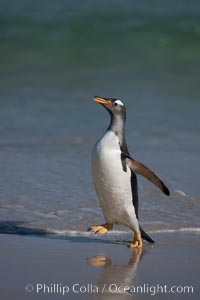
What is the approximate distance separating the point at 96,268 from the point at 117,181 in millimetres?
1134

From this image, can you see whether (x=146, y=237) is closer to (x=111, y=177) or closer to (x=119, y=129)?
(x=111, y=177)

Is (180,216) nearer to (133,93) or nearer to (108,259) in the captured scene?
(108,259)

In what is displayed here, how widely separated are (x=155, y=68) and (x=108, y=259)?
31.8 feet

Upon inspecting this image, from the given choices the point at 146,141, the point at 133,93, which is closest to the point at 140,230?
the point at 146,141

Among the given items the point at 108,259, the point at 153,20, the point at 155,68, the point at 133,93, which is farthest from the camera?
the point at 153,20

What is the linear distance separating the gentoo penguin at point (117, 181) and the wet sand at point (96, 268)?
14cm

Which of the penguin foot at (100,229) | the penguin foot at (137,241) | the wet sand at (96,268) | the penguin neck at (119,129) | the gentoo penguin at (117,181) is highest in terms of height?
the penguin neck at (119,129)

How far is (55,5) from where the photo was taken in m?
17.5

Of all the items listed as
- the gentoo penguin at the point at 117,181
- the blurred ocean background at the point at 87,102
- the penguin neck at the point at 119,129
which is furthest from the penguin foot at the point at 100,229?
the penguin neck at the point at 119,129

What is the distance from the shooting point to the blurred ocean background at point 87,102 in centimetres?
744

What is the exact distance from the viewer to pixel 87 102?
12.8 metres

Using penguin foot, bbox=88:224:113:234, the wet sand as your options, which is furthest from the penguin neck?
the wet sand

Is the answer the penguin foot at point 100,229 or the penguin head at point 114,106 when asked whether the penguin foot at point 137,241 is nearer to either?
the penguin foot at point 100,229

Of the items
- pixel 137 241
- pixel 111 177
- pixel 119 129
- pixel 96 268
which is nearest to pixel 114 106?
pixel 119 129
